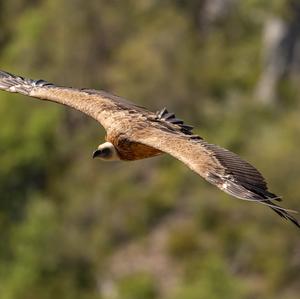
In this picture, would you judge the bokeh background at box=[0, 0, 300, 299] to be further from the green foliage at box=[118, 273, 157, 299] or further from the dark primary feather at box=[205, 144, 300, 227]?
the dark primary feather at box=[205, 144, 300, 227]

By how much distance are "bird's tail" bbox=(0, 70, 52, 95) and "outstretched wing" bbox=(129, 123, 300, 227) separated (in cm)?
287

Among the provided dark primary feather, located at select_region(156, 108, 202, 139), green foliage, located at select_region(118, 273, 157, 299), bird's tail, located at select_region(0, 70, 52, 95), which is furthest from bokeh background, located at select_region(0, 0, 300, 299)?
dark primary feather, located at select_region(156, 108, 202, 139)

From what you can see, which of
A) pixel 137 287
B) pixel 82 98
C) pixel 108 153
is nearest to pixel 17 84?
pixel 82 98

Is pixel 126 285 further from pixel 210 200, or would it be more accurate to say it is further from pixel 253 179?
pixel 253 179

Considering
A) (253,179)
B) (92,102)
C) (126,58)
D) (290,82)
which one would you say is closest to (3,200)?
(126,58)

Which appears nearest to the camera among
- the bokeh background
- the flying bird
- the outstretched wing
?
the outstretched wing

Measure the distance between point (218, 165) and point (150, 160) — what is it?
1434 inches

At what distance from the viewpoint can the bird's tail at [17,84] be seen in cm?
1973

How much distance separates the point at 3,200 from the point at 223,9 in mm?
15783

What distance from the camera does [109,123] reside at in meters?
18.9

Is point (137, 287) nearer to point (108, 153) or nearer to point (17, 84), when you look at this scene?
point (17, 84)

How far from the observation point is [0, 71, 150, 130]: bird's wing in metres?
19.1

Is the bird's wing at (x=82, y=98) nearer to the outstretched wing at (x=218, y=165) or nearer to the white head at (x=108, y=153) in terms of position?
the white head at (x=108, y=153)

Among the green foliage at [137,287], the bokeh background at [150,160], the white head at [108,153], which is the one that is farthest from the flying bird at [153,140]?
the green foliage at [137,287]
